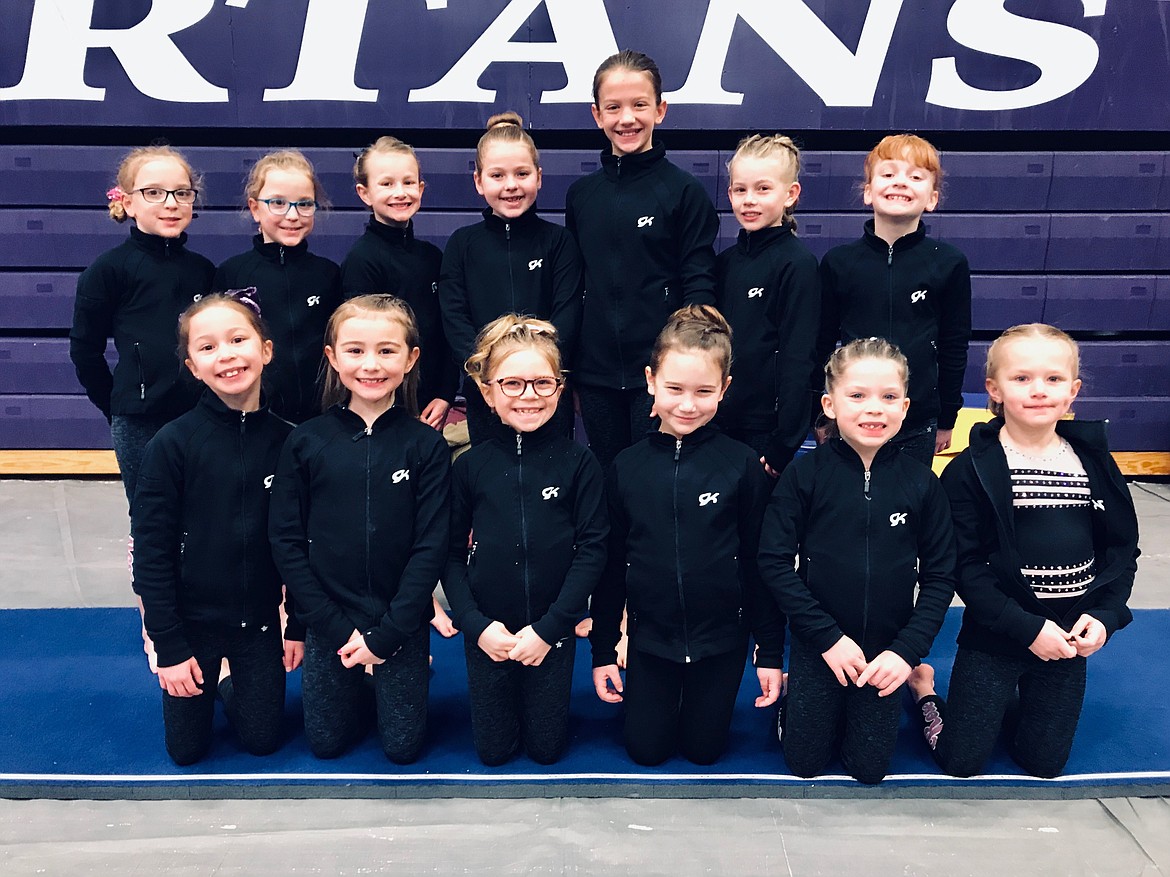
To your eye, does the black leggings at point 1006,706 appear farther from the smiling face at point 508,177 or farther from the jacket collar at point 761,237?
the smiling face at point 508,177

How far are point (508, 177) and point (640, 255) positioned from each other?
0.41 meters

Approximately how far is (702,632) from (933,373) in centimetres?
99

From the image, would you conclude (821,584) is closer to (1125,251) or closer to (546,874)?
(546,874)

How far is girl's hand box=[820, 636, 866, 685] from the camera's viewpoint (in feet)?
6.57

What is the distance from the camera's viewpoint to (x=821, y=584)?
2.06m

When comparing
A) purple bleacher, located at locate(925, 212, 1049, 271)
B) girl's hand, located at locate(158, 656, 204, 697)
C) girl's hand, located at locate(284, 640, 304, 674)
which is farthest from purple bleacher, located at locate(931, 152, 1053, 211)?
girl's hand, located at locate(158, 656, 204, 697)

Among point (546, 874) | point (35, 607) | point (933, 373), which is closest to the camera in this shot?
point (546, 874)

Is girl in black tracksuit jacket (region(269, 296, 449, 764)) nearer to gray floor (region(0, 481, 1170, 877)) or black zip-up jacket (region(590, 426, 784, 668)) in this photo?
gray floor (region(0, 481, 1170, 877))

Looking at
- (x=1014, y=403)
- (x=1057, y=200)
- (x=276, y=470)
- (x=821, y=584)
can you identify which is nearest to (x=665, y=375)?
(x=821, y=584)

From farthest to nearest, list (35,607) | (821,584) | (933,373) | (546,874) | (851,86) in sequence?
(851,86) < (35,607) < (933,373) < (821,584) < (546,874)

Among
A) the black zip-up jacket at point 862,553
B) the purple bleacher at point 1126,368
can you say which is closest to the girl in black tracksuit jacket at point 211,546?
the black zip-up jacket at point 862,553

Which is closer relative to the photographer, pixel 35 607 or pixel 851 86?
pixel 35 607

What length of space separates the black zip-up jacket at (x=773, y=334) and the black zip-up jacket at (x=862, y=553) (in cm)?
34

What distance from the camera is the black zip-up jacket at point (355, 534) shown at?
2100mm
